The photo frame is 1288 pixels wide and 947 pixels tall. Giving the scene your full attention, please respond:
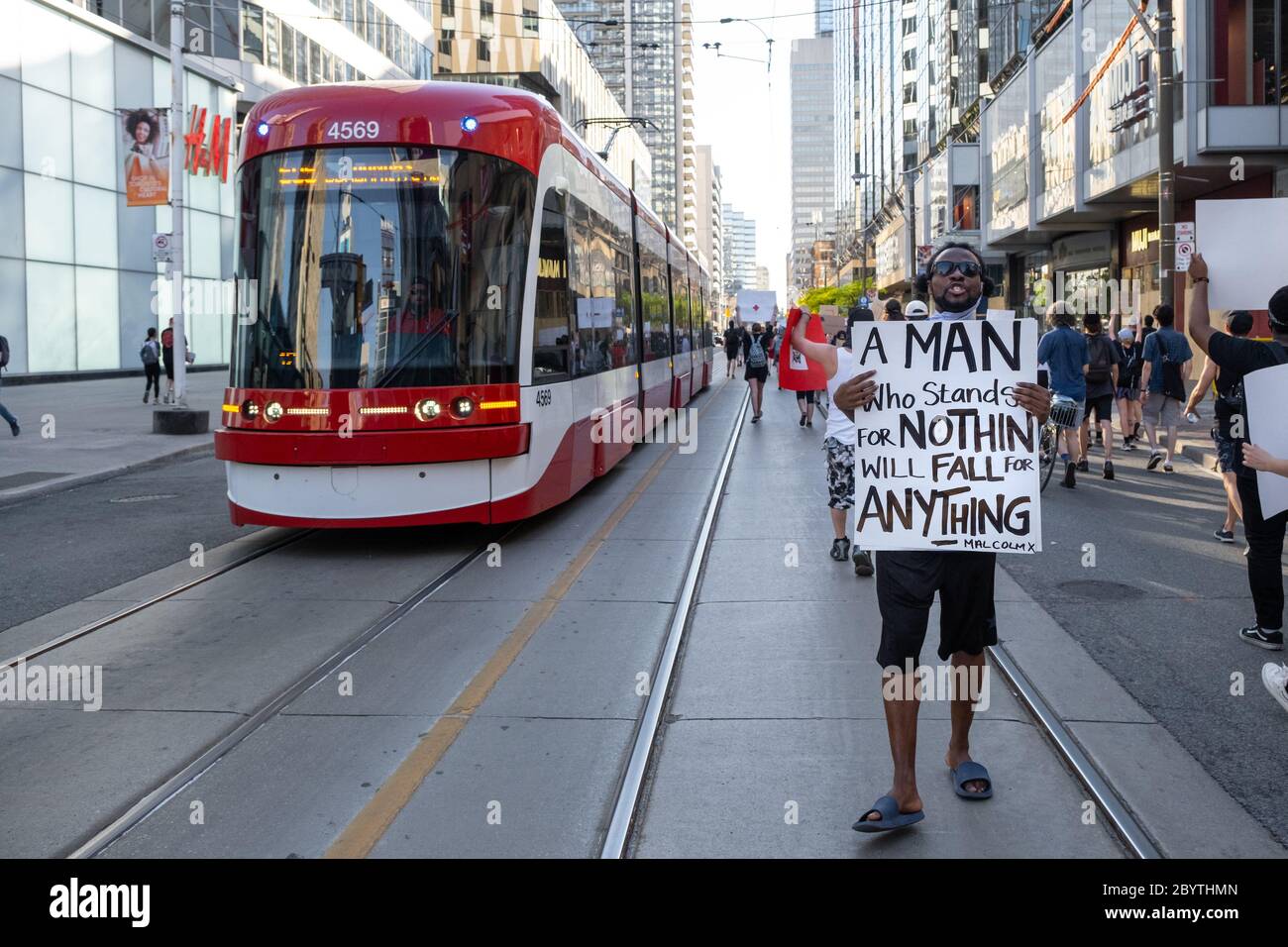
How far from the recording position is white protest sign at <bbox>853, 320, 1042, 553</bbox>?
4.55 metres

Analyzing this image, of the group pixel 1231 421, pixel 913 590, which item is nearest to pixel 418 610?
pixel 913 590

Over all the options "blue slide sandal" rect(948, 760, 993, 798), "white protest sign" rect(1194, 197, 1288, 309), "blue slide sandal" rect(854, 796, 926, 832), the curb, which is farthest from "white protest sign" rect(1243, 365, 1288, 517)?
the curb

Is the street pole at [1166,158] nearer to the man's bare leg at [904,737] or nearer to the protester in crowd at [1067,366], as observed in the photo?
the protester in crowd at [1067,366]

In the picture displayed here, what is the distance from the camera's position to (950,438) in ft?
15.2

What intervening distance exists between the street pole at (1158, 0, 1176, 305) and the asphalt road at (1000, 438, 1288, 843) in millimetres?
7489

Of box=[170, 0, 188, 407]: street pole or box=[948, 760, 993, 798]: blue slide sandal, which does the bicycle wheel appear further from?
box=[170, 0, 188, 407]: street pole

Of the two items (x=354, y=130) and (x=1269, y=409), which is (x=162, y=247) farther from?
(x=1269, y=409)

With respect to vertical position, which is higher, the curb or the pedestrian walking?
the pedestrian walking

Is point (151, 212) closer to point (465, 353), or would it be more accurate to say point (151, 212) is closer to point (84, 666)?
point (465, 353)

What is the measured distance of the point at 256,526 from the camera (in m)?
11.7

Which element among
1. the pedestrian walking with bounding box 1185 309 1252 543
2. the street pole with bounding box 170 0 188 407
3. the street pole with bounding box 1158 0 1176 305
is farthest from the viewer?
the street pole with bounding box 170 0 188 407

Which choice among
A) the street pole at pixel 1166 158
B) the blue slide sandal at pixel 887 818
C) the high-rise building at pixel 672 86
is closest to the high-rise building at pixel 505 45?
the street pole at pixel 1166 158

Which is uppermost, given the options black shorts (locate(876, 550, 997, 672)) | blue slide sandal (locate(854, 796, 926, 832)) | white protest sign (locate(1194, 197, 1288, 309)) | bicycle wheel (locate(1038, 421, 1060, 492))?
white protest sign (locate(1194, 197, 1288, 309))
